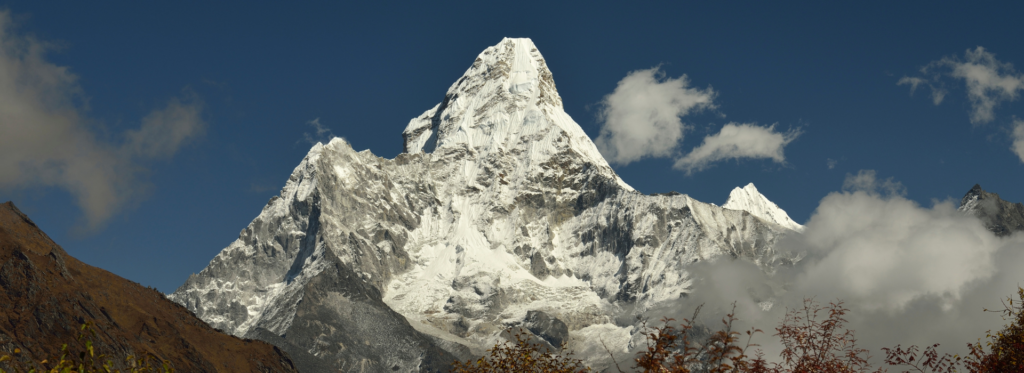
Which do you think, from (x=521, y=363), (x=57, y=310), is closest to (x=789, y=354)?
(x=521, y=363)

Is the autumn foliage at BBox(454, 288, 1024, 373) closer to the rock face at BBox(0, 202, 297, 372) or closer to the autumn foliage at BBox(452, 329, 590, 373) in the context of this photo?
the autumn foliage at BBox(452, 329, 590, 373)

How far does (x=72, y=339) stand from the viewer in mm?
161875

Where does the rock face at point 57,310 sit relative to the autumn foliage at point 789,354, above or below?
above

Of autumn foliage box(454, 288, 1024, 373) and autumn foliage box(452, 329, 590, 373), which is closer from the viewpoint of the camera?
autumn foliage box(454, 288, 1024, 373)

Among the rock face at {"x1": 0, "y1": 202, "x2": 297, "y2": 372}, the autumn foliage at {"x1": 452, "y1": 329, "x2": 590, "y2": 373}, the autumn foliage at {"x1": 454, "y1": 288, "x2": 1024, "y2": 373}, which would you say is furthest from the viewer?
the rock face at {"x1": 0, "y1": 202, "x2": 297, "y2": 372}

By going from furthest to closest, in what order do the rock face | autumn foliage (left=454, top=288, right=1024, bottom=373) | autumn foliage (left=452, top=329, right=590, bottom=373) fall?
1. the rock face
2. autumn foliage (left=452, top=329, right=590, bottom=373)
3. autumn foliage (left=454, top=288, right=1024, bottom=373)

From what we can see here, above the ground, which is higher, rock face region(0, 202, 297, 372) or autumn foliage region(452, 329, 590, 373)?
rock face region(0, 202, 297, 372)

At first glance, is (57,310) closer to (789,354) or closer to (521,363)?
(521,363)

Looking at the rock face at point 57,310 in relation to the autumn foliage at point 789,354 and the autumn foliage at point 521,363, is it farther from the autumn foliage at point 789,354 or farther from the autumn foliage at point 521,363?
the autumn foliage at point 789,354

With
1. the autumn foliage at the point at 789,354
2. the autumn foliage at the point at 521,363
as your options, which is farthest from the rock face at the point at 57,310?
the autumn foliage at the point at 789,354

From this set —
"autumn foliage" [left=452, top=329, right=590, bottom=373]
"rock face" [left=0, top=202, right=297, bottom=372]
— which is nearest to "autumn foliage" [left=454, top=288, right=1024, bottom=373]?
"autumn foliage" [left=452, top=329, right=590, bottom=373]

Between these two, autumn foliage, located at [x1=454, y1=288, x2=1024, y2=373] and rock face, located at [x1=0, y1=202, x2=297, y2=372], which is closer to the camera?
autumn foliage, located at [x1=454, y1=288, x2=1024, y2=373]

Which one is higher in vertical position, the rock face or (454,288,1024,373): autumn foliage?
the rock face

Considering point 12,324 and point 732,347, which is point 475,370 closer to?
point 732,347
